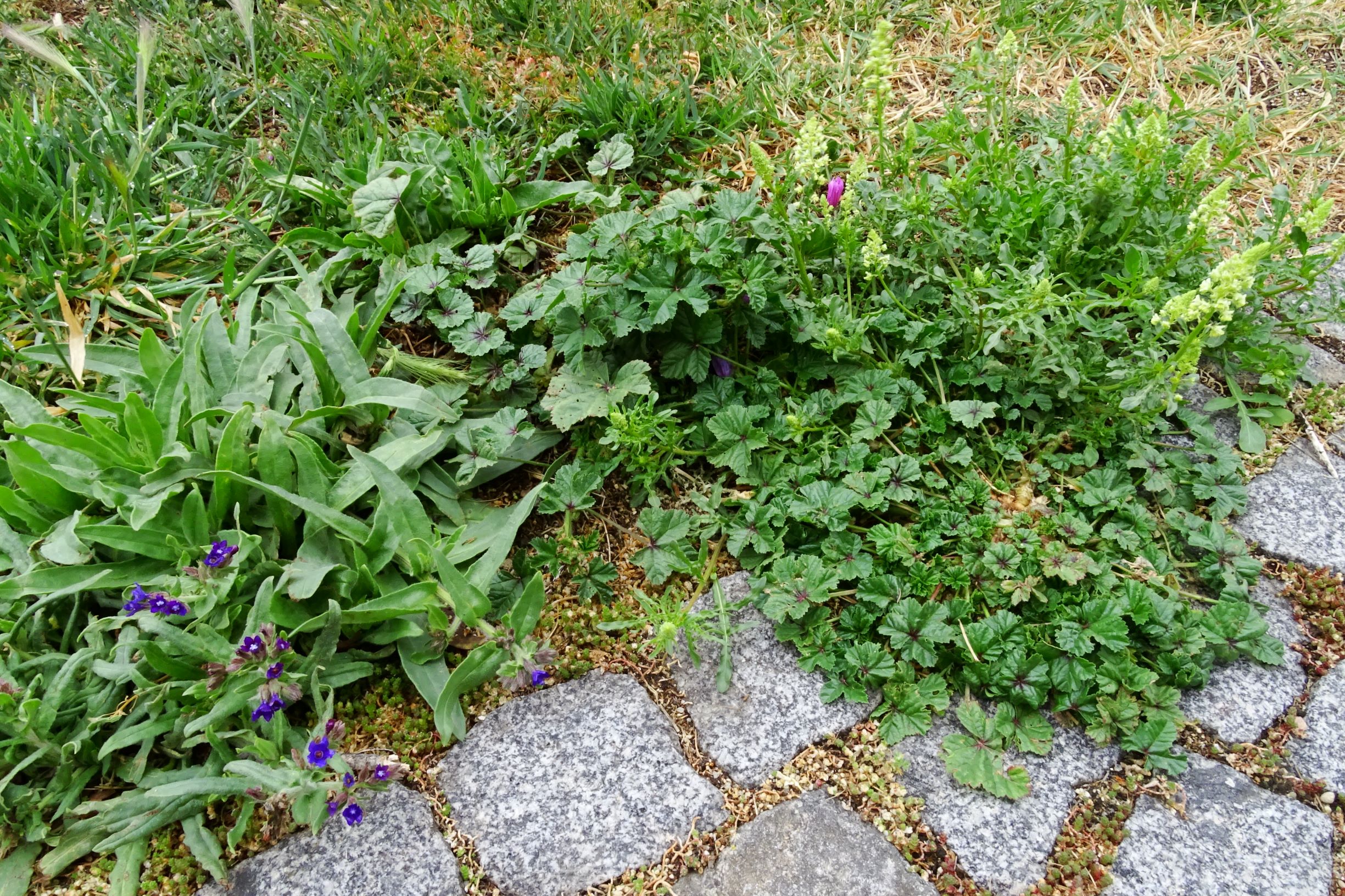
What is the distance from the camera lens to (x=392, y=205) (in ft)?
8.66

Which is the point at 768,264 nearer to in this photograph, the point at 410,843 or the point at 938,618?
the point at 938,618

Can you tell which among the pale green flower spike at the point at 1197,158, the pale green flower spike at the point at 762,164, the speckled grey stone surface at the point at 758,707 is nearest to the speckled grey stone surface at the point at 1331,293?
the pale green flower spike at the point at 1197,158

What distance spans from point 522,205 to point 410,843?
6.14 ft

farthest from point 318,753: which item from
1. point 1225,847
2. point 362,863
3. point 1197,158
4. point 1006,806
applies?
point 1197,158

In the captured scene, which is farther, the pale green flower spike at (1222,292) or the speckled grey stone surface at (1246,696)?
the speckled grey stone surface at (1246,696)

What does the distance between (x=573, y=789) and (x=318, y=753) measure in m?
0.53

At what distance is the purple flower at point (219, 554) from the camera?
1918 mm

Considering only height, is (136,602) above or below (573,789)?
above

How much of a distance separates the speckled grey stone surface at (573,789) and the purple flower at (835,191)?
1401 mm

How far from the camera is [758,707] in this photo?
2.02 m

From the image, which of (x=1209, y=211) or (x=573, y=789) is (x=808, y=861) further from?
(x=1209, y=211)

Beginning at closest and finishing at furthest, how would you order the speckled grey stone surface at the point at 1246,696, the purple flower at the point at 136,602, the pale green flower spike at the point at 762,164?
the purple flower at the point at 136,602, the speckled grey stone surface at the point at 1246,696, the pale green flower spike at the point at 762,164

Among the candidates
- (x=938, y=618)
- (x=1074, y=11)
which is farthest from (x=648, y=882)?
(x=1074, y=11)

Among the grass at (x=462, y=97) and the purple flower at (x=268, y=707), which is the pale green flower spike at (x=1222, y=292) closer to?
the grass at (x=462, y=97)
